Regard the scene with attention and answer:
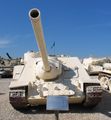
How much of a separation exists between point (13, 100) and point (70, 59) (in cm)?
349

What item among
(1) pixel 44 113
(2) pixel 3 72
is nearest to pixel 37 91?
(1) pixel 44 113

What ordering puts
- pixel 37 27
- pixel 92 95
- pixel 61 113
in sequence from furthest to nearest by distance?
pixel 92 95, pixel 61 113, pixel 37 27

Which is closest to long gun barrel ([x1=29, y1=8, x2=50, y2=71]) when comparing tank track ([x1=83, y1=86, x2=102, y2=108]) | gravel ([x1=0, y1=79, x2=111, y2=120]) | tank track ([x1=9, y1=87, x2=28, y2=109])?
tank track ([x1=9, y1=87, x2=28, y2=109])

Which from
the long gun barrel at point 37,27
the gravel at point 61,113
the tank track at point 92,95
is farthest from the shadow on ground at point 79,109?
the long gun barrel at point 37,27

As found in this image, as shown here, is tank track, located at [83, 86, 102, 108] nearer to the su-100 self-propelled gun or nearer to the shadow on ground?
the su-100 self-propelled gun

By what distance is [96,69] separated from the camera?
66.9ft

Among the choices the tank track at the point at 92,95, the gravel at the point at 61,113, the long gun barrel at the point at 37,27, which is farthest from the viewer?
the tank track at the point at 92,95

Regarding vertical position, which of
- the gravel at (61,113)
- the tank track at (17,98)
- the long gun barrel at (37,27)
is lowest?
the gravel at (61,113)

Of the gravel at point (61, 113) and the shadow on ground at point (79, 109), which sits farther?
the shadow on ground at point (79, 109)

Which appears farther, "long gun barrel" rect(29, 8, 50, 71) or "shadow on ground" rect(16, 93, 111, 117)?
"shadow on ground" rect(16, 93, 111, 117)

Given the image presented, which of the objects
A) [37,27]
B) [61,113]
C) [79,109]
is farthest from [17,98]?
[37,27]

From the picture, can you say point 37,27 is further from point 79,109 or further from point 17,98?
point 79,109

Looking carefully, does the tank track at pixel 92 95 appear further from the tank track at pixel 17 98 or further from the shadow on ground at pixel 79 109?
the tank track at pixel 17 98

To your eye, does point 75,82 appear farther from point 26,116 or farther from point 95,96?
point 26,116
